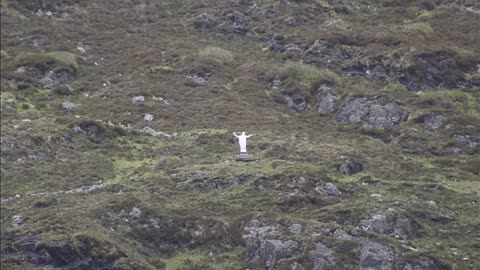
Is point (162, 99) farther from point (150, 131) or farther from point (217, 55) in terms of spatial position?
point (217, 55)

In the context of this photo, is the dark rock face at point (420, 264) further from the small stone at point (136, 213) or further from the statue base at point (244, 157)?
the statue base at point (244, 157)

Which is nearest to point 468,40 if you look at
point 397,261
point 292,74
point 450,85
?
point 450,85

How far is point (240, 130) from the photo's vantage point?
68375mm

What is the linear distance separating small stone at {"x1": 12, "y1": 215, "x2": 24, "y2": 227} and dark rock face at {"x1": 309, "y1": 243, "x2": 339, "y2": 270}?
14.3 m

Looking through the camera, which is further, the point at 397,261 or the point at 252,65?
the point at 252,65

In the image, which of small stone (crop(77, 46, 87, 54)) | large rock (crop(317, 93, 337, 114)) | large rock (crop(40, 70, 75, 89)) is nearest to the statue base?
large rock (crop(317, 93, 337, 114))

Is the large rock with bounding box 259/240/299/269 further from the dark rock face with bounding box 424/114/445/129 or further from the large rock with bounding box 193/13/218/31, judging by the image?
the large rock with bounding box 193/13/218/31

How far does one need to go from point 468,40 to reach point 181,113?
28488mm

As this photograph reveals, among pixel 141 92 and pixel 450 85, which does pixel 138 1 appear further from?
pixel 450 85

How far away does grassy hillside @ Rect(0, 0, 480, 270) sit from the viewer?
49469 mm

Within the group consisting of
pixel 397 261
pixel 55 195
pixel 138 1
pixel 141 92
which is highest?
pixel 138 1

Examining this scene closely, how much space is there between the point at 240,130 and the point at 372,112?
990 cm

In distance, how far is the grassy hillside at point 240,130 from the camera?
49469 mm

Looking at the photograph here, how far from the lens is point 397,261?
1873 inches
